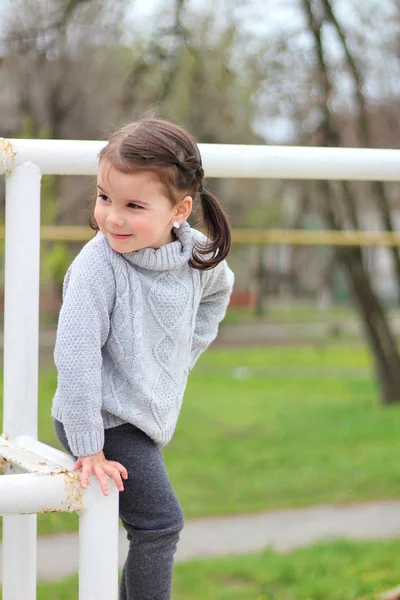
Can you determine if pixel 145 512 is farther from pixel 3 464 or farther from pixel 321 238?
pixel 321 238

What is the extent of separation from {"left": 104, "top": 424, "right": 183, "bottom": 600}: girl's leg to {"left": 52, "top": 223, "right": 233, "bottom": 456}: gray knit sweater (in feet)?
0.10

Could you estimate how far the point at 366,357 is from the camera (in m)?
12.1

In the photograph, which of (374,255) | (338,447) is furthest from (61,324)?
(374,255)

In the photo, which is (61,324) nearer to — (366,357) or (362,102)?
(362,102)

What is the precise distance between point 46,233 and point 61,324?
588cm

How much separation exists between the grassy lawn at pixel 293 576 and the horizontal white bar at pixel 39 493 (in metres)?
1.93

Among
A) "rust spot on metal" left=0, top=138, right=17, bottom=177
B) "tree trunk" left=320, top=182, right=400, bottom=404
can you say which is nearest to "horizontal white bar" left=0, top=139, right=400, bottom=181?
"rust spot on metal" left=0, top=138, right=17, bottom=177

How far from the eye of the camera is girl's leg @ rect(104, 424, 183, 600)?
137cm

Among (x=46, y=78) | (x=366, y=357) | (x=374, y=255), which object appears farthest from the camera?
(x=374, y=255)

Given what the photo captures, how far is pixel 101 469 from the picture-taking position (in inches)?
48.8

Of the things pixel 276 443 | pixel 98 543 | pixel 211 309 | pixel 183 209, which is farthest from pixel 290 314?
pixel 98 543

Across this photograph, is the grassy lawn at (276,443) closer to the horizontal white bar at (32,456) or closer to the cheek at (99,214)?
the horizontal white bar at (32,456)

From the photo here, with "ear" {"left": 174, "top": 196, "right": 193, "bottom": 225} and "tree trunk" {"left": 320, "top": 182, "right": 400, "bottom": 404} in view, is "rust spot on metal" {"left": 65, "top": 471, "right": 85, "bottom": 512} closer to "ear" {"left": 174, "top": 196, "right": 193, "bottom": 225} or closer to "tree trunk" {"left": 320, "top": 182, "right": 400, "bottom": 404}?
"ear" {"left": 174, "top": 196, "right": 193, "bottom": 225}

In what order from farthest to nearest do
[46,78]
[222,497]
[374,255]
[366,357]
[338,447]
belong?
[374,255]
[366,357]
[46,78]
[338,447]
[222,497]
